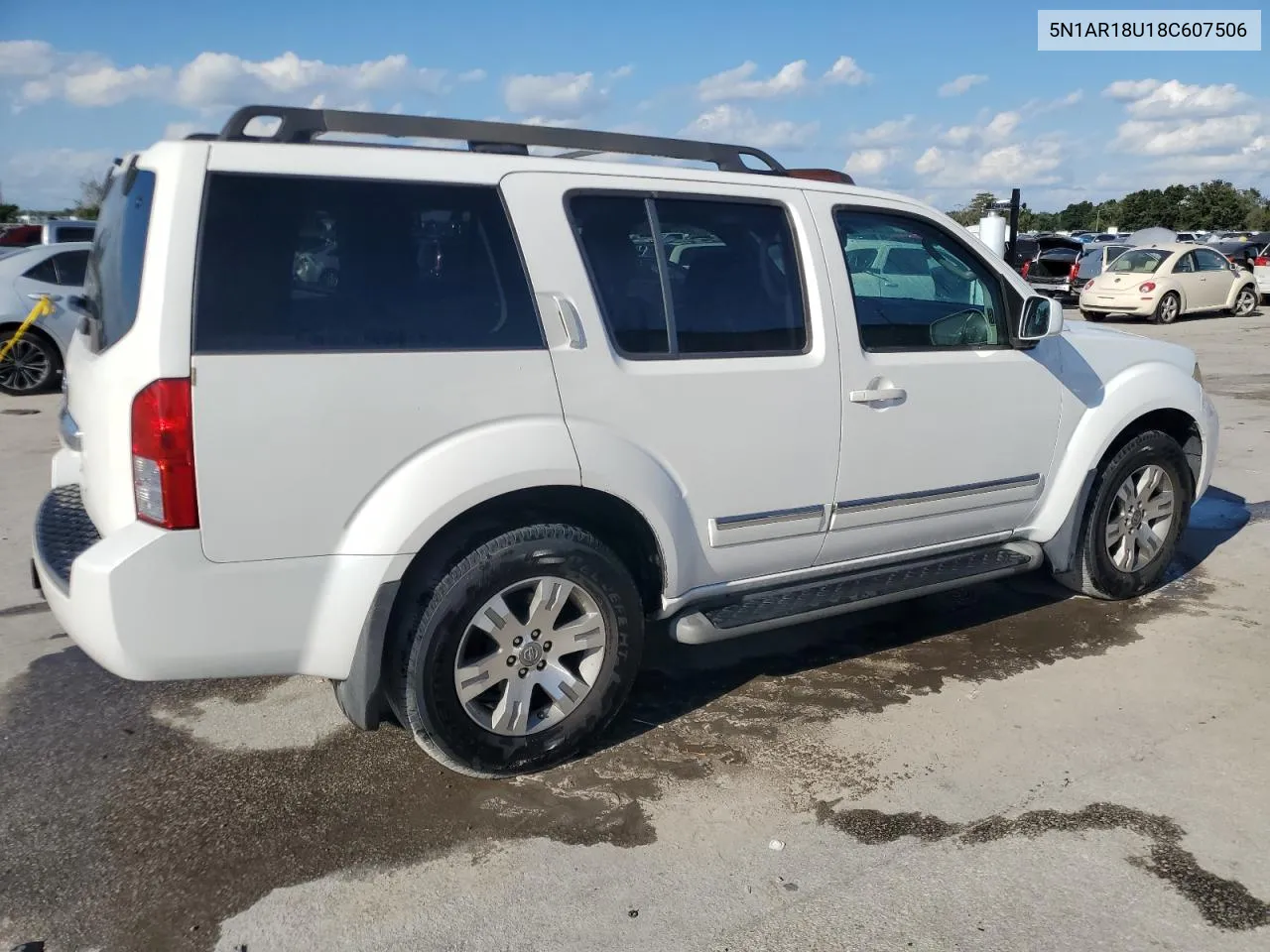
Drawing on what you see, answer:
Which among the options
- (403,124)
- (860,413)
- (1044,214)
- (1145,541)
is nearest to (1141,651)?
(1145,541)

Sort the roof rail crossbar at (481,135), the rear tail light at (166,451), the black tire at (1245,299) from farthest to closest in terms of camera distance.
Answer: the black tire at (1245,299) → the roof rail crossbar at (481,135) → the rear tail light at (166,451)

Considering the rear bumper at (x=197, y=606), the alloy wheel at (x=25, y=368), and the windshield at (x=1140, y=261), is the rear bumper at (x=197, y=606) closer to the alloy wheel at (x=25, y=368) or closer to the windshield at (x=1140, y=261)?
the alloy wheel at (x=25, y=368)

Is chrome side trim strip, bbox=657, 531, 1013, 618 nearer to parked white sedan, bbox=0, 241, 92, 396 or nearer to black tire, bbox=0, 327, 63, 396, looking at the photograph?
parked white sedan, bbox=0, 241, 92, 396

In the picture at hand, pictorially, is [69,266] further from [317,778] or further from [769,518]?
[769,518]

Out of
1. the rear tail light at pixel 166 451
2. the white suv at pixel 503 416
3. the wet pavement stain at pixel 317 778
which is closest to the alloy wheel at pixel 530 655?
the white suv at pixel 503 416

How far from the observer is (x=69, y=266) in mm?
10977

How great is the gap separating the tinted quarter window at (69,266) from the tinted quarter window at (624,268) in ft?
30.6

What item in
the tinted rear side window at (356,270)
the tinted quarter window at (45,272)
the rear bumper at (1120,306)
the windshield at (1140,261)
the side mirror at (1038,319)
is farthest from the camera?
the windshield at (1140,261)

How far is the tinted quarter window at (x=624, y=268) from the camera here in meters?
3.42

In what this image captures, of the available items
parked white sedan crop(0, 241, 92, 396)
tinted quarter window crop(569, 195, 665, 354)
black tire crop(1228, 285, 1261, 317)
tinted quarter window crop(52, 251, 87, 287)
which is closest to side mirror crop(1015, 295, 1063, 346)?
tinted quarter window crop(569, 195, 665, 354)

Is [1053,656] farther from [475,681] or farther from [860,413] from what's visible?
[475,681]

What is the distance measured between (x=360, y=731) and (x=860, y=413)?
2.13m

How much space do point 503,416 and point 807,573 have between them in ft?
4.73

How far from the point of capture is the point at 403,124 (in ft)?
11.2
